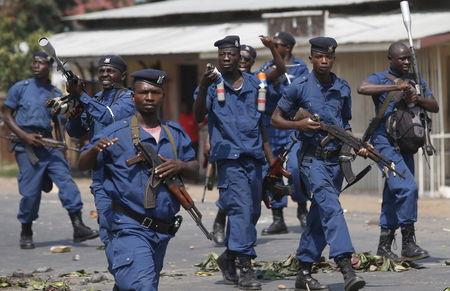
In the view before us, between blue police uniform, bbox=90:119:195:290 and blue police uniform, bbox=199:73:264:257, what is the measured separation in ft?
6.65

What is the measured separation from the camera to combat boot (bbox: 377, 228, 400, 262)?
415 inches

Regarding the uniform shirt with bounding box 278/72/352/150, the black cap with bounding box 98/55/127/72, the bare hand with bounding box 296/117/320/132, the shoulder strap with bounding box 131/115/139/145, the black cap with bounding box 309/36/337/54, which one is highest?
the black cap with bounding box 309/36/337/54

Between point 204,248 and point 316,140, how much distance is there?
3597 millimetres

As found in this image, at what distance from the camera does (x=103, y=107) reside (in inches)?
364

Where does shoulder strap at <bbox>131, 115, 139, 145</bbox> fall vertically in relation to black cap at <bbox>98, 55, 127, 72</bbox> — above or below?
below

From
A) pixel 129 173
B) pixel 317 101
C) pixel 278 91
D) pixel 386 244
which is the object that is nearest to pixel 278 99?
pixel 278 91

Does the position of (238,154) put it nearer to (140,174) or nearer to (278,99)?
(140,174)

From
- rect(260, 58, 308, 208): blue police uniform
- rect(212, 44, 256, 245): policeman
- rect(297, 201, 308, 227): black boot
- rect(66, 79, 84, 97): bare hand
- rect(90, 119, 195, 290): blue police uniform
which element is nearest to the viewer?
rect(90, 119, 195, 290): blue police uniform

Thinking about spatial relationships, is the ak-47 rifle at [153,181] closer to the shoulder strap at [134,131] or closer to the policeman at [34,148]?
the shoulder strap at [134,131]

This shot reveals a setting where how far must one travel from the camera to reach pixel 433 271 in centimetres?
1007

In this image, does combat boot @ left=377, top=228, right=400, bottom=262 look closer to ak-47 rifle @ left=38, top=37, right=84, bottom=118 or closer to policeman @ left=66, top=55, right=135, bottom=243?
policeman @ left=66, top=55, right=135, bottom=243

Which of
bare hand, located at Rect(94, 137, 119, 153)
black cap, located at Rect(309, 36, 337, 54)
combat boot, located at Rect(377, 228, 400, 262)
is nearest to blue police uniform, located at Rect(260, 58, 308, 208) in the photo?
combat boot, located at Rect(377, 228, 400, 262)

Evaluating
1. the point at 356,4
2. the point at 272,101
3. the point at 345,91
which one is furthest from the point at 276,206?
the point at 356,4

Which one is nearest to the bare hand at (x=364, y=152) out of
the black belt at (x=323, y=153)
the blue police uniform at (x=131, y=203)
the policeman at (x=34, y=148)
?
the black belt at (x=323, y=153)
